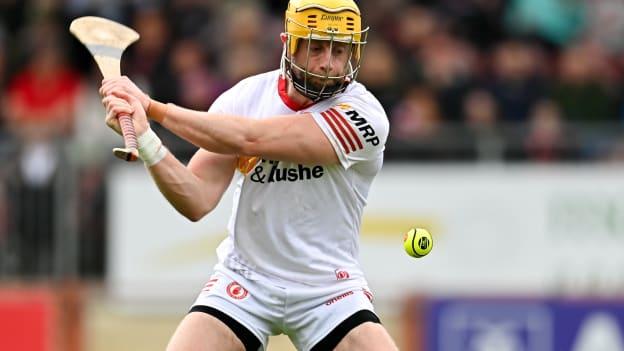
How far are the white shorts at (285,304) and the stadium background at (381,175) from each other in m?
4.72

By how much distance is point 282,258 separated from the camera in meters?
7.01

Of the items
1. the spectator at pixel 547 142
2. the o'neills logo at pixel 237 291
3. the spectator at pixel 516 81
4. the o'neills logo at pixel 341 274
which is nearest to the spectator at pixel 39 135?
the spectator at pixel 516 81

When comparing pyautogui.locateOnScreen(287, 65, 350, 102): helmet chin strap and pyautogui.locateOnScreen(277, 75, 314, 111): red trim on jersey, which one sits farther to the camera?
pyautogui.locateOnScreen(277, 75, 314, 111): red trim on jersey

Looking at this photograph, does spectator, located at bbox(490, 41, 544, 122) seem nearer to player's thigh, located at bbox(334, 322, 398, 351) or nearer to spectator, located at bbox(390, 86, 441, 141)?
spectator, located at bbox(390, 86, 441, 141)

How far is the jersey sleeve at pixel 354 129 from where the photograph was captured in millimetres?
6922

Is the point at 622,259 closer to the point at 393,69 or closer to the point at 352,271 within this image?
the point at 393,69

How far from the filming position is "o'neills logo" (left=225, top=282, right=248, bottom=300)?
7000 mm

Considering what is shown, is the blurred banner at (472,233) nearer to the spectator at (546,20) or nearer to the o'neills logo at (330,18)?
the spectator at (546,20)

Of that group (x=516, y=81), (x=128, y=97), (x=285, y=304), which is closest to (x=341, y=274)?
(x=285, y=304)

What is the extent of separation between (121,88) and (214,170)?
2.39 feet

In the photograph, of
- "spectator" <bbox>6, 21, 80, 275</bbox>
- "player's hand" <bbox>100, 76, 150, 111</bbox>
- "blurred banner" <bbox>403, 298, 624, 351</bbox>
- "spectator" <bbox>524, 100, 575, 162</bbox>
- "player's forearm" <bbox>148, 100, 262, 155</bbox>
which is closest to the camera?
"player's hand" <bbox>100, 76, 150, 111</bbox>

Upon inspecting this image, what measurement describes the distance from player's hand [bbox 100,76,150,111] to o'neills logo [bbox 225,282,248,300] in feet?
3.04

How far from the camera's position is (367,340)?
6.89 metres

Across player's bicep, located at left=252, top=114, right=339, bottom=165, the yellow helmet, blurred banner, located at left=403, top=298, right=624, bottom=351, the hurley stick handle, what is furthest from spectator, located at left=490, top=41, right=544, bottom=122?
the hurley stick handle
